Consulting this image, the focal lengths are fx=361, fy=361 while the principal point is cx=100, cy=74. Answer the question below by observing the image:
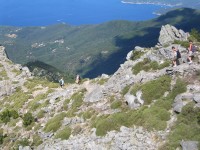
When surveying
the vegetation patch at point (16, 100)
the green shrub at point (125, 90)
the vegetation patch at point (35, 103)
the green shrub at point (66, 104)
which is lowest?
the vegetation patch at point (16, 100)

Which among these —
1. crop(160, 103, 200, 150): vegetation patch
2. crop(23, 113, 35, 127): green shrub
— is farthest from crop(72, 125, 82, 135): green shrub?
crop(23, 113, 35, 127): green shrub

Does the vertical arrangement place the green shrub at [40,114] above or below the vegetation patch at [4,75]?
above

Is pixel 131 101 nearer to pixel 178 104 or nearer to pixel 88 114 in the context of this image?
pixel 88 114

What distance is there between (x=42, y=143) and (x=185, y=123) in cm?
1591

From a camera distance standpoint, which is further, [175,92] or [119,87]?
[119,87]

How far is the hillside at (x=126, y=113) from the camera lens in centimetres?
2948

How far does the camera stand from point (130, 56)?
5034 centimetres

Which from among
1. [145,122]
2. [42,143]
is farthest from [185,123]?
[42,143]

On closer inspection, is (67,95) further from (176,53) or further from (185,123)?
(185,123)

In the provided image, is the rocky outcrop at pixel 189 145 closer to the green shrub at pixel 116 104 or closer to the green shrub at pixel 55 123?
the green shrub at pixel 116 104

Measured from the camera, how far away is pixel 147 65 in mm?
41688

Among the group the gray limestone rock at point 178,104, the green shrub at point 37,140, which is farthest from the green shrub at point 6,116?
the gray limestone rock at point 178,104

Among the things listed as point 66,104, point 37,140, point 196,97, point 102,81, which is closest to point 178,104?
point 196,97

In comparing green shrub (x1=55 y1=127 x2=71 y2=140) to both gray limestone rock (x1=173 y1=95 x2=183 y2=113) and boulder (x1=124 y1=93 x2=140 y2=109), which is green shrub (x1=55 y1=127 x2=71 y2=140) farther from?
gray limestone rock (x1=173 y1=95 x2=183 y2=113)
